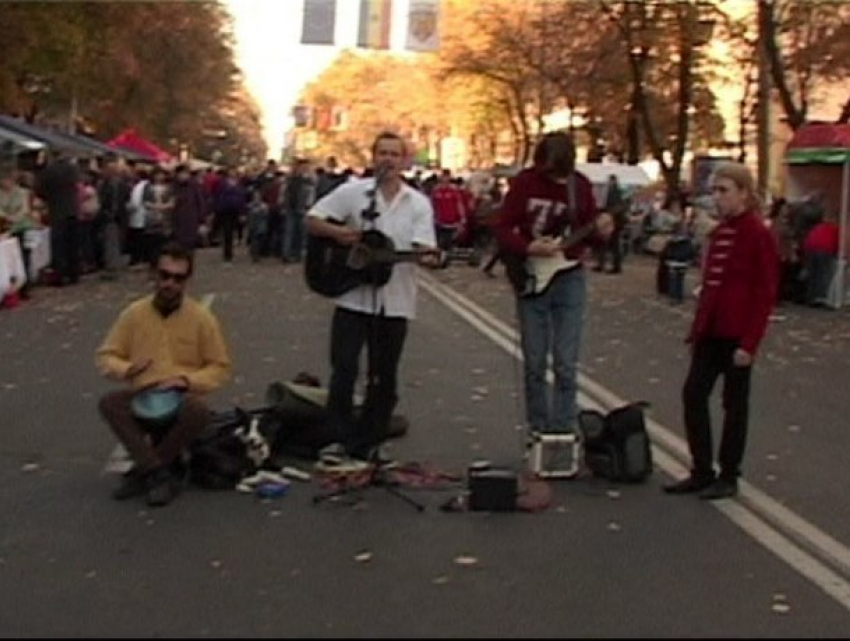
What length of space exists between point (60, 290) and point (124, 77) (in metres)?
31.3

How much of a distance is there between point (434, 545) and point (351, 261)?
2.01 meters

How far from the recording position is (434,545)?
7.94m

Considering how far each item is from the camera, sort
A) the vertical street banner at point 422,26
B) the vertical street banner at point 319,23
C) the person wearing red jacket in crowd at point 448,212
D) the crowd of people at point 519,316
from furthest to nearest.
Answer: the person wearing red jacket in crowd at point 448,212 < the vertical street banner at point 422,26 < the vertical street banner at point 319,23 < the crowd of people at point 519,316

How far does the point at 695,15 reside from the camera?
146ft

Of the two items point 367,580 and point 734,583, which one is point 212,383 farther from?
point 734,583

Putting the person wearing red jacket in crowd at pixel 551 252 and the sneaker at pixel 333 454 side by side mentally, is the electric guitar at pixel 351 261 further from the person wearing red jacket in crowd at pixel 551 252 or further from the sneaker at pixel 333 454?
the sneaker at pixel 333 454

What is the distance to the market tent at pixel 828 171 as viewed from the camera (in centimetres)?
2545

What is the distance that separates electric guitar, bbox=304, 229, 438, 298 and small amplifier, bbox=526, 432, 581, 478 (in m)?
1.17

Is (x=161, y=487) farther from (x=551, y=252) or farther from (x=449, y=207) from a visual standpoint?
(x=449, y=207)

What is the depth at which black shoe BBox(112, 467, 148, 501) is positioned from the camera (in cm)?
893

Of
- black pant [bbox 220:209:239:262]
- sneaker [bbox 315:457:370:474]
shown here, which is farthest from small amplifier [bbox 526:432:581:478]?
black pant [bbox 220:209:239:262]

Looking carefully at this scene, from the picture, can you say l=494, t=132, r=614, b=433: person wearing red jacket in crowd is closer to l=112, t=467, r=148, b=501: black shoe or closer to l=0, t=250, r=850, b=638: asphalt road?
l=0, t=250, r=850, b=638: asphalt road

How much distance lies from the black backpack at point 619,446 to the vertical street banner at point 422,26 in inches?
946

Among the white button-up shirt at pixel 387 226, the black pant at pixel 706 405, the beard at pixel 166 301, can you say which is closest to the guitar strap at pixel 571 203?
the white button-up shirt at pixel 387 226
